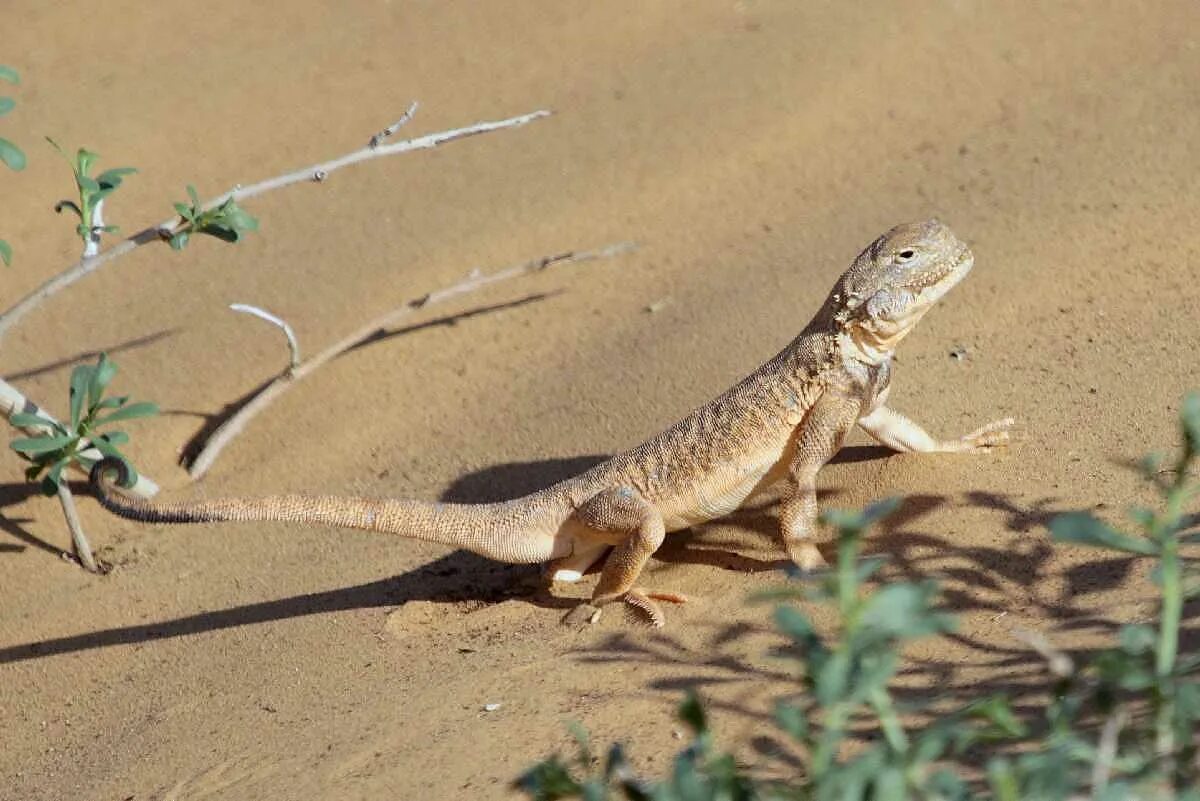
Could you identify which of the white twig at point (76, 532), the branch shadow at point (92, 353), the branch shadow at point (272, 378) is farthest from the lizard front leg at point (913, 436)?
the branch shadow at point (92, 353)

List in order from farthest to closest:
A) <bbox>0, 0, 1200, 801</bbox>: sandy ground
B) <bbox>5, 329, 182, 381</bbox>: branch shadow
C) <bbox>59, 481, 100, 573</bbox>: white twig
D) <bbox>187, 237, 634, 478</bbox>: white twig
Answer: <bbox>5, 329, 182, 381</bbox>: branch shadow
<bbox>187, 237, 634, 478</bbox>: white twig
<bbox>59, 481, 100, 573</bbox>: white twig
<bbox>0, 0, 1200, 801</bbox>: sandy ground

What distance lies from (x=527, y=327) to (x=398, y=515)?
2286 millimetres

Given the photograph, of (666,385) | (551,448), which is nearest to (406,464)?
(551,448)

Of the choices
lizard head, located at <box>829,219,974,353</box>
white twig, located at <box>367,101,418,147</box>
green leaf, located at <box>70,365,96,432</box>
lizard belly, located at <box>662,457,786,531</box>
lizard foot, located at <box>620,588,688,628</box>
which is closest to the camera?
lizard foot, located at <box>620,588,688,628</box>

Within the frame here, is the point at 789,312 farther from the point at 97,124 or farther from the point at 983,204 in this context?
the point at 97,124

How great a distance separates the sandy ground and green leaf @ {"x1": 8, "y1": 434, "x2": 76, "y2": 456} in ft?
2.98

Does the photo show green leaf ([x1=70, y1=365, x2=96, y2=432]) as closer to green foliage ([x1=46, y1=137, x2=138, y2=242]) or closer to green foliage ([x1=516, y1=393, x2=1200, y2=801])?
green foliage ([x1=46, y1=137, x2=138, y2=242])

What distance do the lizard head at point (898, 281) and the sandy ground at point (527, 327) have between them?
0.64 m

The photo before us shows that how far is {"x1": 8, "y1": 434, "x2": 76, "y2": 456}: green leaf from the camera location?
216 inches

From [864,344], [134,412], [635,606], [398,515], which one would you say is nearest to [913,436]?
[864,344]

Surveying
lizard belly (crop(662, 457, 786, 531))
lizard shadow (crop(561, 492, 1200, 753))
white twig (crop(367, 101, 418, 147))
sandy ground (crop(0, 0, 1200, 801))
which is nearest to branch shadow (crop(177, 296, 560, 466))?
sandy ground (crop(0, 0, 1200, 801))

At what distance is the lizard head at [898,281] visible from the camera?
5398 mm

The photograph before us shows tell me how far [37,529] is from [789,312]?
3934mm

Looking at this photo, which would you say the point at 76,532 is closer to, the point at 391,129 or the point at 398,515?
the point at 398,515
